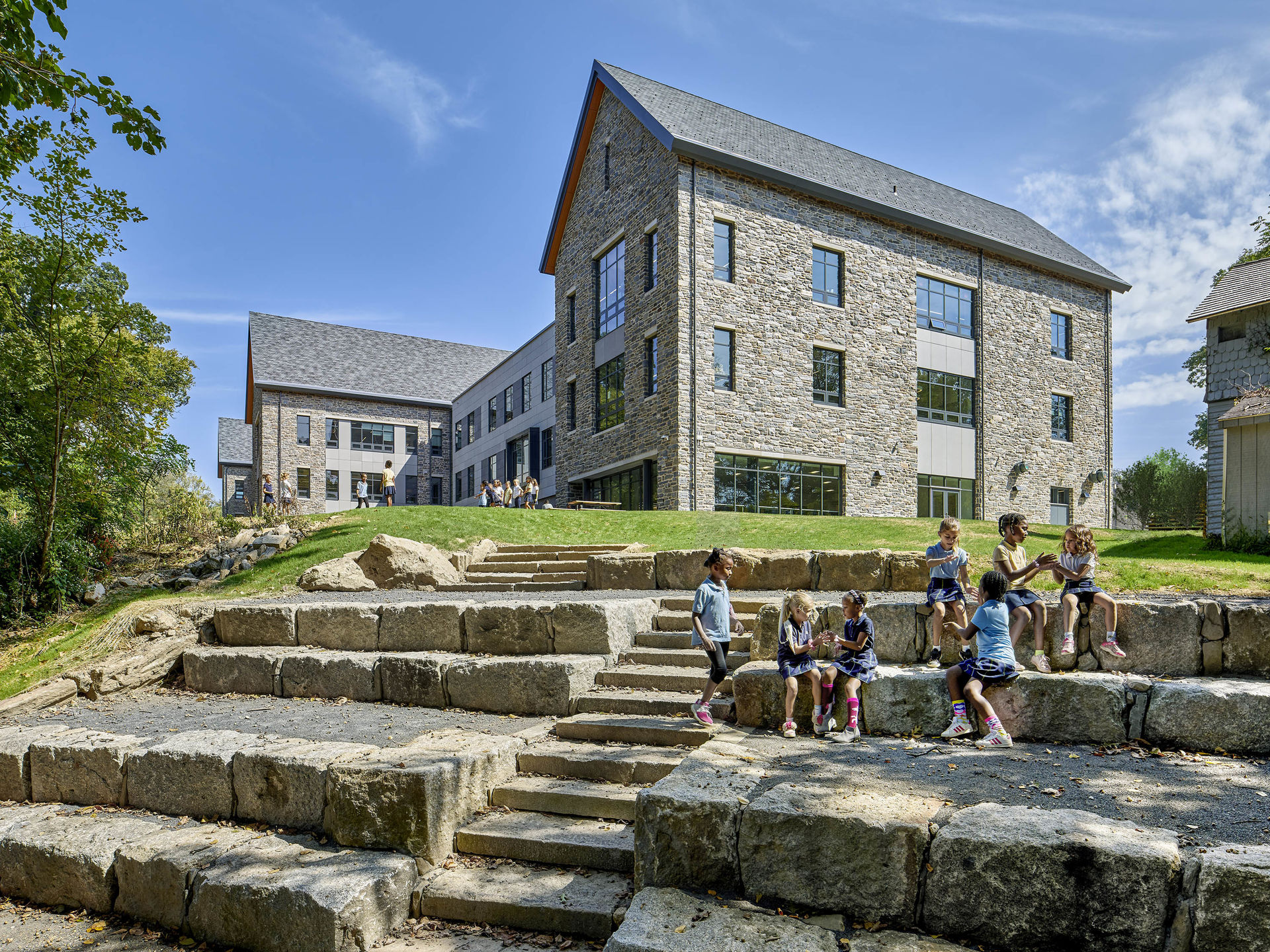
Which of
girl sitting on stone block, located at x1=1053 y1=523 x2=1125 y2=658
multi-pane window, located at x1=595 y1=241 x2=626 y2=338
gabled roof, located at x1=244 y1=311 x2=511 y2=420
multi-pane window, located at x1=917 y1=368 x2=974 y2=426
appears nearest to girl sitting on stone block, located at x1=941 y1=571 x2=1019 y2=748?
girl sitting on stone block, located at x1=1053 y1=523 x2=1125 y2=658

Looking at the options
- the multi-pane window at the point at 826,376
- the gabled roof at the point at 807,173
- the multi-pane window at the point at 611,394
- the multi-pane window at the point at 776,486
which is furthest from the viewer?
the multi-pane window at the point at 611,394

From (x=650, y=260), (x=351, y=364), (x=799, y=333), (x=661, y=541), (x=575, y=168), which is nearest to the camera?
(x=661, y=541)

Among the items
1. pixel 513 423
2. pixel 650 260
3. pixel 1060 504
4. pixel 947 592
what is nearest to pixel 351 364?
pixel 513 423

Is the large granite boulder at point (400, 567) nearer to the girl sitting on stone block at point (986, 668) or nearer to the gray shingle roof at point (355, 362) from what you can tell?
the girl sitting on stone block at point (986, 668)

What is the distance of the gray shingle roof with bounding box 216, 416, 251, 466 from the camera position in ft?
179

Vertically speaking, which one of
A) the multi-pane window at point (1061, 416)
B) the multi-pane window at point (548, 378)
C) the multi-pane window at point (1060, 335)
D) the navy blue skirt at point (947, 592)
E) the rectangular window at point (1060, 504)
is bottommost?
the navy blue skirt at point (947, 592)

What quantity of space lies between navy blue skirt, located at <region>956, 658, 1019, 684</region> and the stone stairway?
200 centimetres

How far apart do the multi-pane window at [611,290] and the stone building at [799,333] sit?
102mm

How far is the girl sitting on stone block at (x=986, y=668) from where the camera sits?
5242 millimetres

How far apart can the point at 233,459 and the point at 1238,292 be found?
58.6 metres

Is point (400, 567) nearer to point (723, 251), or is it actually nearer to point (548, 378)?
point (723, 251)

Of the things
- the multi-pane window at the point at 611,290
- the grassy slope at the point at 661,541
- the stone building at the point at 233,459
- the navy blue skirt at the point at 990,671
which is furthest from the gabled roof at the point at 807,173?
the stone building at the point at 233,459

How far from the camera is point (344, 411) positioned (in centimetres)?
4109

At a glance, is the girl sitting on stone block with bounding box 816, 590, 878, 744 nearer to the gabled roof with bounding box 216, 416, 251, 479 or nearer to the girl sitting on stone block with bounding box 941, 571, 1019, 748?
the girl sitting on stone block with bounding box 941, 571, 1019, 748
